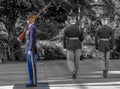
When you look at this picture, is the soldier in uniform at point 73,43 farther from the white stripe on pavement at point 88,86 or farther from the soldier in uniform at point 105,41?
the white stripe on pavement at point 88,86

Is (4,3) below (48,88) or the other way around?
the other way around

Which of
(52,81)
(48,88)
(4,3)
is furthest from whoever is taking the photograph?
(4,3)

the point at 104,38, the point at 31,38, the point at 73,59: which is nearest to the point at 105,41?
the point at 104,38

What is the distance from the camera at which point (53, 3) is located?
90.2 ft

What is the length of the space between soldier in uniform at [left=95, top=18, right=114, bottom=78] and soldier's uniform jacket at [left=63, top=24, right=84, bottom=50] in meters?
0.62

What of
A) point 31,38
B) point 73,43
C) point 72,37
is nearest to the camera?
point 31,38

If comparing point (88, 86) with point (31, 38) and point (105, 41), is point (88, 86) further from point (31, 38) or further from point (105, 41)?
point (105, 41)

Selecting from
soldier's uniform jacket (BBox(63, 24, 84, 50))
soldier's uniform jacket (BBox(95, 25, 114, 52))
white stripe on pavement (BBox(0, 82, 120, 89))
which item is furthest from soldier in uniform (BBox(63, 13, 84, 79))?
white stripe on pavement (BBox(0, 82, 120, 89))

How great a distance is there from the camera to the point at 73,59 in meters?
14.5

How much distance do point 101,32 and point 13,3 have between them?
12817 mm

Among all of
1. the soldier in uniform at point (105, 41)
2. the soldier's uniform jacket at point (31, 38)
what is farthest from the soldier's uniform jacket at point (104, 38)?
the soldier's uniform jacket at point (31, 38)

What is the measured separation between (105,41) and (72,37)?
3.37ft

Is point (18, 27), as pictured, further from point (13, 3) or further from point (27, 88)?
point (27, 88)

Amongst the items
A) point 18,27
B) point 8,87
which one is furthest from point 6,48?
point 8,87
